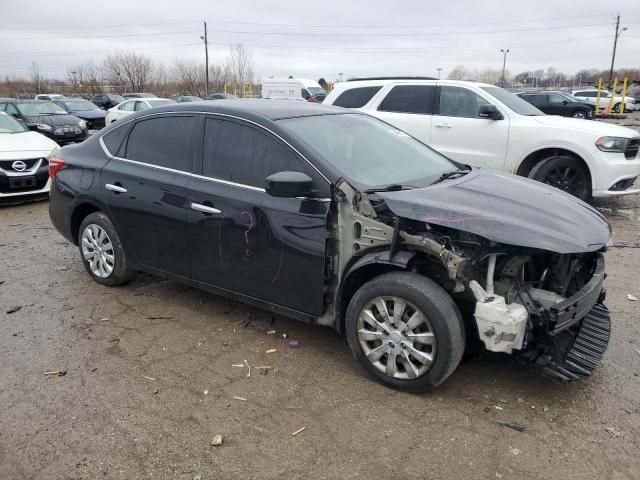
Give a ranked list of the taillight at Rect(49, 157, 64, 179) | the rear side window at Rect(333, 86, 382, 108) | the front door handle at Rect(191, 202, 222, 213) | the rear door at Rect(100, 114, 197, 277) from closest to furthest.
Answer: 1. the front door handle at Rect(191, 202, 222, 213)
2. the rear door at Rect(100, 114, 197, 277)
3. the taillight at Rect(49, 157, 64, 179)
4. the rear side window at Rect(333, 86, 382, 108)

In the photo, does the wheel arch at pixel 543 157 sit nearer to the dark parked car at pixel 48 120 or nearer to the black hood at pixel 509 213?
the black hood at pixel 509 213

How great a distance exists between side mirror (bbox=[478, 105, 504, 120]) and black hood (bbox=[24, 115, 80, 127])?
37.8ft

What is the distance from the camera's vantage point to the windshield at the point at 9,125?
925 centimetres

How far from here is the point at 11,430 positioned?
2.88 m

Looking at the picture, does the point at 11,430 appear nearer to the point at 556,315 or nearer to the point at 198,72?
the point at 556,315

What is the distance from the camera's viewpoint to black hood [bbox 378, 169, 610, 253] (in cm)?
291

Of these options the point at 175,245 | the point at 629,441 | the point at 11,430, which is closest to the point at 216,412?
the point at 11,430

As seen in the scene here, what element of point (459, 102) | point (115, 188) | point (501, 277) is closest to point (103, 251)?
point (115, 188)

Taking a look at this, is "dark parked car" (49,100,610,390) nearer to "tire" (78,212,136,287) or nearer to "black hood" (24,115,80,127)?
"tire" (78,212,136,287)

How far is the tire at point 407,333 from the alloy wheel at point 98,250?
99.2 inches

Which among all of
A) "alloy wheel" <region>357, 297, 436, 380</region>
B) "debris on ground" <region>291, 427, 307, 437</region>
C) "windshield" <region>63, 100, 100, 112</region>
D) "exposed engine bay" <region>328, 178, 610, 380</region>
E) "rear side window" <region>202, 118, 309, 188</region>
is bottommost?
"debris on ground" <region>291, 427, 307, 437</region>

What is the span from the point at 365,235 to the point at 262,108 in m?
1.41

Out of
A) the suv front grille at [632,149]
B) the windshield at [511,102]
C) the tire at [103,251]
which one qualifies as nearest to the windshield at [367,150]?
the tire at [103,251]

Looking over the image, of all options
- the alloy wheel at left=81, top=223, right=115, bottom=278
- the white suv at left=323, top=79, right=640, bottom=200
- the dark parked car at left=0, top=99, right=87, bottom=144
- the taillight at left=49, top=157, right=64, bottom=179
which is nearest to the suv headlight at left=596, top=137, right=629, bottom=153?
the white suv at left=323, top=79, right=640, bottom=200
